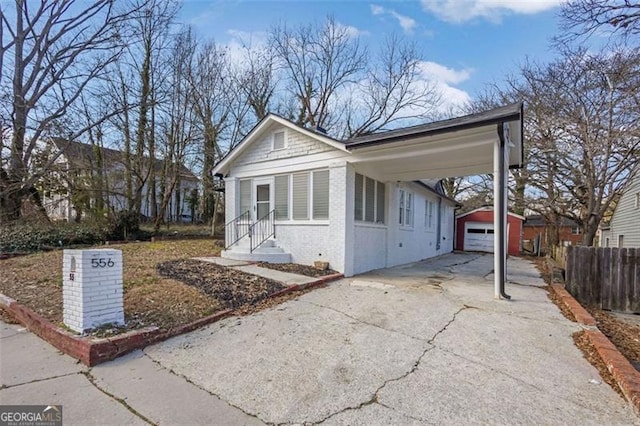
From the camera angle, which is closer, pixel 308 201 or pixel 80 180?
pixel 308 201

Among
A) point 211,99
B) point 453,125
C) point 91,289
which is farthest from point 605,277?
point 211,99

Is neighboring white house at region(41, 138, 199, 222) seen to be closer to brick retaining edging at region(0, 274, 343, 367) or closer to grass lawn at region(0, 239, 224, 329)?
grass lawn at region(0, 239, 224, 329)

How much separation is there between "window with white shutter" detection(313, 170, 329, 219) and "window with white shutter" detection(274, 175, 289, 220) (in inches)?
40.5

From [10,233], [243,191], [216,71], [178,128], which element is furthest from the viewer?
[216,71]

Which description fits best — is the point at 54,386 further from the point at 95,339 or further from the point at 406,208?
the point at 406,208

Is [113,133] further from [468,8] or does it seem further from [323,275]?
[468,8]

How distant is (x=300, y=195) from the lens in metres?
9.59

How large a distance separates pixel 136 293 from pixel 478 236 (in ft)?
70.7

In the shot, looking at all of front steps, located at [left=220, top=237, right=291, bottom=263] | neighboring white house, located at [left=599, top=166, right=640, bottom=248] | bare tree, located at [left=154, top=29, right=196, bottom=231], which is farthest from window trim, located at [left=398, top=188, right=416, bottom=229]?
bare tree, located at [left=154, top=29, right=196, bottom=231]

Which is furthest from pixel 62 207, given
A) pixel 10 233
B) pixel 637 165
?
pixel 637 165

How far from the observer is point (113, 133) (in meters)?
15.2

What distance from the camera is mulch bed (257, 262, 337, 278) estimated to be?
8266 millimetres

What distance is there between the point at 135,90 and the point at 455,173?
14617 mm

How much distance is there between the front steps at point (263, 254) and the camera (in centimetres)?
952
